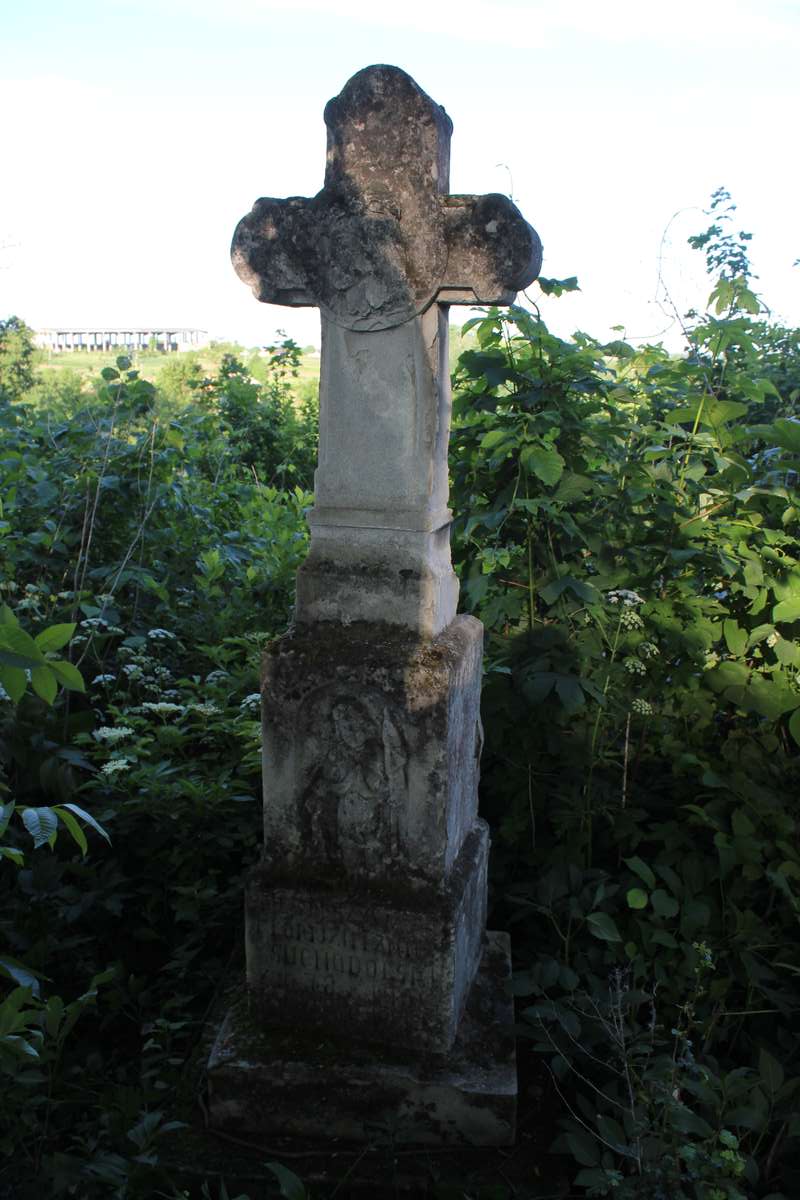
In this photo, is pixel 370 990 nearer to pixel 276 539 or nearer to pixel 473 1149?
pixel 473 1149

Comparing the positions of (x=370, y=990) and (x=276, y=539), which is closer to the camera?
(x=370, y=990)

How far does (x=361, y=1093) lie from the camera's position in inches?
97.2

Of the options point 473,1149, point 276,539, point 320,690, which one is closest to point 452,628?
point 320,690

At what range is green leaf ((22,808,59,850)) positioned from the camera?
1669mm

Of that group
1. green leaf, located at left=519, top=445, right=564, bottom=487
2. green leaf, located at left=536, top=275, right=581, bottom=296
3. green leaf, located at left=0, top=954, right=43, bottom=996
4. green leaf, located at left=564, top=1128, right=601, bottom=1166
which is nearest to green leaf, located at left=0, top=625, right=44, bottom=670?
green leaf, located at left=0, top=954, right=43, bottom=996

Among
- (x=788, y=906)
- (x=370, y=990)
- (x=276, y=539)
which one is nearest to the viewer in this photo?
(x=370, y=990)

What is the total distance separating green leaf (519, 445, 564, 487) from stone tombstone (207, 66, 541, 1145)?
0.44m

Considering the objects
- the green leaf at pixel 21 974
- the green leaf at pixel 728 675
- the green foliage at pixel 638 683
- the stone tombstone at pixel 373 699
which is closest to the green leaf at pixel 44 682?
the green leaf at pixel 21 974

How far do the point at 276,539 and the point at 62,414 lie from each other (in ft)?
7.09

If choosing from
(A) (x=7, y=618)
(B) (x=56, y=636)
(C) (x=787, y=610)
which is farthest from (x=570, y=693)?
(A) (x=7, y=618)

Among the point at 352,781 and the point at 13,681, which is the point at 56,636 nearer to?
the point at 13,681

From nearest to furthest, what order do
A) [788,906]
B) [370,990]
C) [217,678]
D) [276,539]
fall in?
[370,990], [788,906], [217,678], [276,539]

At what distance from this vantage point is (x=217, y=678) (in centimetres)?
408

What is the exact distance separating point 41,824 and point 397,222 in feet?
5.32
